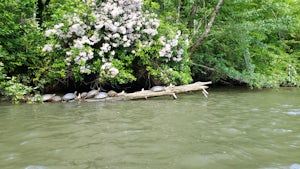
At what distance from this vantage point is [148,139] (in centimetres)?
434

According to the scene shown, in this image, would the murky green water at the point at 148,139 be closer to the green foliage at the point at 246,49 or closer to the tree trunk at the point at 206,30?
the green foliage at the point at 246,49

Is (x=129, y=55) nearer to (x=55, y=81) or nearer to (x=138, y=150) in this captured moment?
(x=55, y=81)

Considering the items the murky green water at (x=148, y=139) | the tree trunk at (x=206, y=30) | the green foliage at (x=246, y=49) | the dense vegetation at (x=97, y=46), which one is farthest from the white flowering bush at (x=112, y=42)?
the green foliage at (x=246, y=49)

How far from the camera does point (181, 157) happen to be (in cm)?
354

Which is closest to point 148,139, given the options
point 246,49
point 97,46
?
point 97,46

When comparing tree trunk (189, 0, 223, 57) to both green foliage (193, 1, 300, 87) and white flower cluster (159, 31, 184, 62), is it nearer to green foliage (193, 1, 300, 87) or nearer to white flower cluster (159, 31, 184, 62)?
green foliage (193, 1, 300, 87)

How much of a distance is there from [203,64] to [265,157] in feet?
33.7

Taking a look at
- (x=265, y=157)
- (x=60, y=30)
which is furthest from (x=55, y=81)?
(x=265, y=157)

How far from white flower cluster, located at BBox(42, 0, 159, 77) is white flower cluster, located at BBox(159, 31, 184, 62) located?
0.49 meters

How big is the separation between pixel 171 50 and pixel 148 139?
661 cm

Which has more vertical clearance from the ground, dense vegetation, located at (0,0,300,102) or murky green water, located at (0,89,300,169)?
dense vegetation, located at (0,0,300,102)

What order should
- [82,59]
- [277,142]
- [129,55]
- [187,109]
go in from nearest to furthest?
[277,142] → [187,109] → [82,59] → [129,55]

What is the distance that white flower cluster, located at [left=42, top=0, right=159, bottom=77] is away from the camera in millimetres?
9320

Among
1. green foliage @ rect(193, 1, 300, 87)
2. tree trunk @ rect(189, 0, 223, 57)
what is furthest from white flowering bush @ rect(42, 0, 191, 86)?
green foliage @ rect(193, 1, 300, 87)
